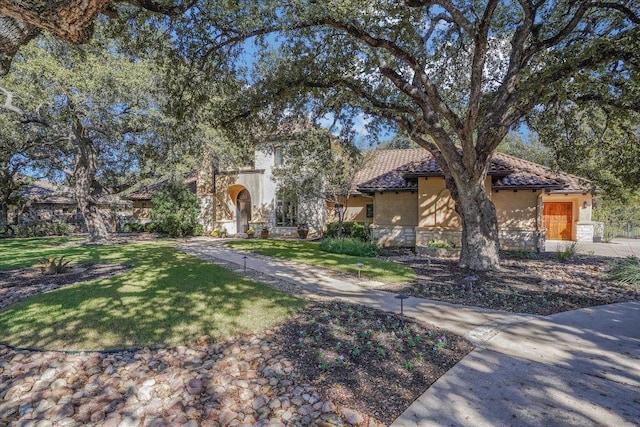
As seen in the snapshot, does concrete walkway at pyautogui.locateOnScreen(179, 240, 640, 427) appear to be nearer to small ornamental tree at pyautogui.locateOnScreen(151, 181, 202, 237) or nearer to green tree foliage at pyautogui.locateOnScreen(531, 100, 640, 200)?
green tree foliage at pyautogui.locateOnScreen(531, 100, 640, 200)

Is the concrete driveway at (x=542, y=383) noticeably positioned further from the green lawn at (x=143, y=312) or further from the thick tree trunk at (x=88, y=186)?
the thick tree trunk at (x=88, y=186)

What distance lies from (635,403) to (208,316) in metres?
5.79

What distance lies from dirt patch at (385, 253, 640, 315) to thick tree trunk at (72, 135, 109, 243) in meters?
17.0

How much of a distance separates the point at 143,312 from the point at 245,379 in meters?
3.21

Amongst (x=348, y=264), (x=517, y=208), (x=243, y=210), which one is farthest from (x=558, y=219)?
(x=243, y=210)

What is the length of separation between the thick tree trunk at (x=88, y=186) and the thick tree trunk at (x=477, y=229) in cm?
1819

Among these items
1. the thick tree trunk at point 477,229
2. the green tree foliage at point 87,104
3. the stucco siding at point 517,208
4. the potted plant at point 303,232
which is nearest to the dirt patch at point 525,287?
the thick tree trunk at point 477,229

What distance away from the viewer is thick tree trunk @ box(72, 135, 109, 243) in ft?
56.9

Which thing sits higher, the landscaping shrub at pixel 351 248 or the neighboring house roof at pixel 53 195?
the neighboring house roof at pixel 53 195

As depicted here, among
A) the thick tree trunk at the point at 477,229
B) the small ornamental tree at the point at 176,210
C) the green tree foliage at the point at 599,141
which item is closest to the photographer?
the thick tree trunk at the point at 477,229

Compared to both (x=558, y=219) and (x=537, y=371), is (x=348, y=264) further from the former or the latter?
(x=558, y=219)

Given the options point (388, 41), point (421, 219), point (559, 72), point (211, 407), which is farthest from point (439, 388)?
point (421, 219)

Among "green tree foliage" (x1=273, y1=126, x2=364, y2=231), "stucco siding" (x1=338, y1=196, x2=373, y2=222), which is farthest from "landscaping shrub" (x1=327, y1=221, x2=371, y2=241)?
"green tree foliage" (x1=273, y1=126, x2=364, y2=231)

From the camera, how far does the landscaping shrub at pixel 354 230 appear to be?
1853 cm
